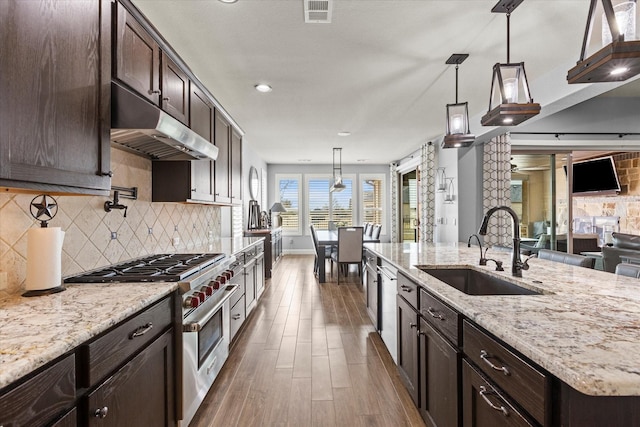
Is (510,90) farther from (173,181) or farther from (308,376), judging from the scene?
(173,181)

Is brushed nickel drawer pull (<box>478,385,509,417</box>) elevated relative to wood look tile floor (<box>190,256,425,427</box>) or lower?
elevated

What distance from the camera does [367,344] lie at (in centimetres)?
311

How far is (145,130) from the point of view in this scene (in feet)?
5.69

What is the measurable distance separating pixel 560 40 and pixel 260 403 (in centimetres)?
344

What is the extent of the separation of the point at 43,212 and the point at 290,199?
7868mm

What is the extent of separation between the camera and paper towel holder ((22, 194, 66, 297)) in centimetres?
143

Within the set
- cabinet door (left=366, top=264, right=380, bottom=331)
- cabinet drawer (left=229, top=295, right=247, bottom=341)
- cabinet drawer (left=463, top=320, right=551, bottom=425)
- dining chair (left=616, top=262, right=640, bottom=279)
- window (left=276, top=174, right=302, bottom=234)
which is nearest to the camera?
cabinet drawer (left=463, top=320, right=551, bottom=425)

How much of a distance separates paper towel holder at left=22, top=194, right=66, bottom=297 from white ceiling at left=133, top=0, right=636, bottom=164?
1.30 metres

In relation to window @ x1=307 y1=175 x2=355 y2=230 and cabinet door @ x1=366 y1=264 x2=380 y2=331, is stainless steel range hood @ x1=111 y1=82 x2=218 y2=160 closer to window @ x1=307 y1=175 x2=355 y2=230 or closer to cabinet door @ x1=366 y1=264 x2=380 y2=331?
cabinet door @ x1=366 y1=264 x2=380 y2=331

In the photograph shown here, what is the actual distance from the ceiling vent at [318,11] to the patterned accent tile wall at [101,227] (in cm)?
159

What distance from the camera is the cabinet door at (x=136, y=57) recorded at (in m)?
1.75

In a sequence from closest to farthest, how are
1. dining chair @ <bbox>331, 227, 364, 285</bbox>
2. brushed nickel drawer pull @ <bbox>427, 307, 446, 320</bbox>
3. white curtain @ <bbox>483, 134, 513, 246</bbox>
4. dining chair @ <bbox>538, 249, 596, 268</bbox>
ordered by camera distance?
brushed nickel drawer pull @ <bbox>427, 307, 446, 320</bbox> → dining chair @ <bbox>538, 249, 596, 268</bbox> → white curtain @ <bbox>483, 134, 513, 246</bbox> → dining chair @ <bbox>331, 227, 364, 285</bbox>

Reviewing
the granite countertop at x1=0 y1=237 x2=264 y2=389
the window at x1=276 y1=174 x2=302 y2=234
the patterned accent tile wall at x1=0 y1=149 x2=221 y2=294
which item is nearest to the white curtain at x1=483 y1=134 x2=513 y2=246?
the patterned accent tile wall at x1=0 y1=149 x2=221 y2=294

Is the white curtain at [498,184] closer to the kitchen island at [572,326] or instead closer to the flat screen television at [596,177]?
the flat screen television at [596,177]
